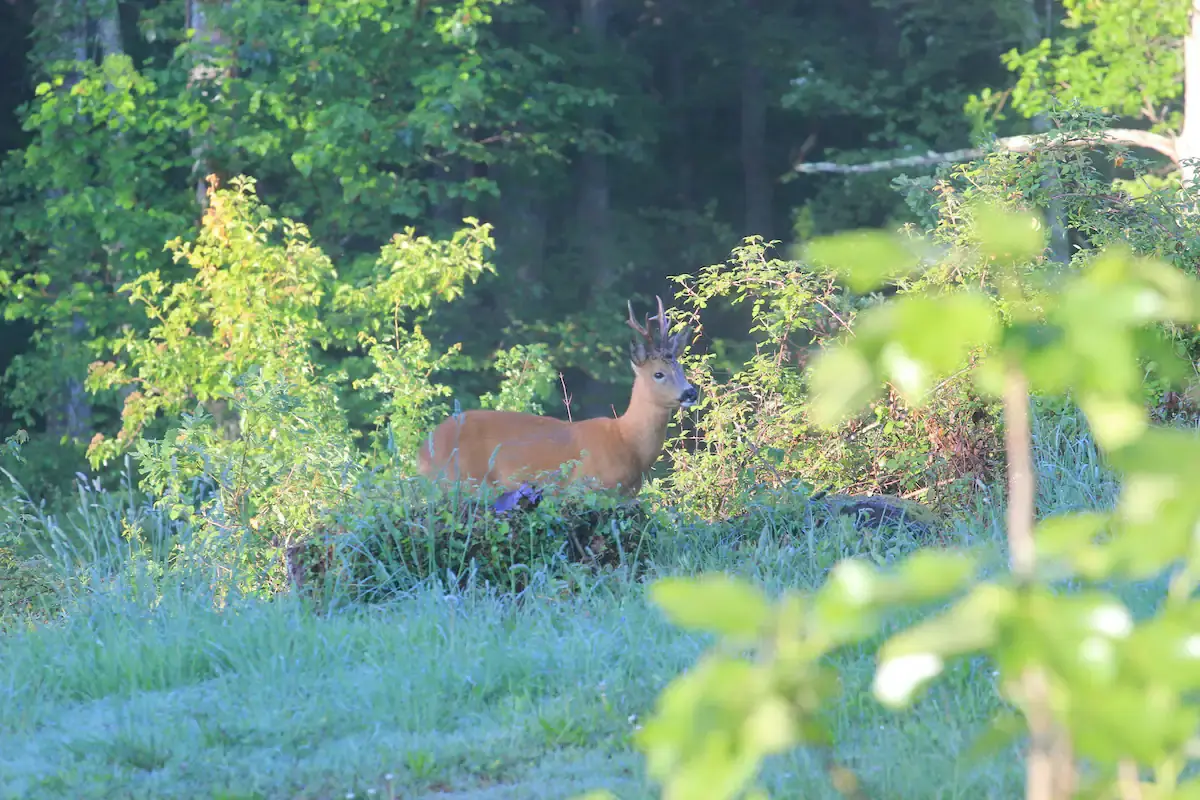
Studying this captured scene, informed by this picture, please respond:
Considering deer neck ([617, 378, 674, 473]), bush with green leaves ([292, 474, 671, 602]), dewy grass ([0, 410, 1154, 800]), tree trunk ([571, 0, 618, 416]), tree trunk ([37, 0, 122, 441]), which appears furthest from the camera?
tree trunk ([571, 0, 618, 416])

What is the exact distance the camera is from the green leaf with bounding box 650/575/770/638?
4.28 feet

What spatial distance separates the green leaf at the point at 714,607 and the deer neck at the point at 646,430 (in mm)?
7300

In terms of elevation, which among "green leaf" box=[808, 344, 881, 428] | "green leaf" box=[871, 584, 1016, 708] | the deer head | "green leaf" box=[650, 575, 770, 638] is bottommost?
the deer head

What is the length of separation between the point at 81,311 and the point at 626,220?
9029 mm

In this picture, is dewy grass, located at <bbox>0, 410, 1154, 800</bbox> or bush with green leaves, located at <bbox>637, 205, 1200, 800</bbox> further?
dewy grass, located at <bbox>0, 410, 1154, 800</bbox>

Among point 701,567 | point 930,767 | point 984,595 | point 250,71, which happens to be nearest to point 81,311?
point 250,71

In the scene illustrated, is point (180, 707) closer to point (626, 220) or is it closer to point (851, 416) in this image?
point (851, 416)

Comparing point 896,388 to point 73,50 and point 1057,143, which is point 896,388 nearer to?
point 1057,143

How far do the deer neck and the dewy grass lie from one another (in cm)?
310

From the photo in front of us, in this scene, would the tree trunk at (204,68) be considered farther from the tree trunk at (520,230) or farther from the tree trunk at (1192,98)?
the tree trunk at (1192,98)

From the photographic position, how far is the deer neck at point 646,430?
8664 mm

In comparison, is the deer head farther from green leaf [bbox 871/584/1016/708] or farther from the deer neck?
green leaf [bbox 871/584/1016/708]

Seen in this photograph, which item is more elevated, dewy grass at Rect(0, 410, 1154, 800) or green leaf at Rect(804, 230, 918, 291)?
green leaf at Rect(804, 230, 918, 291)

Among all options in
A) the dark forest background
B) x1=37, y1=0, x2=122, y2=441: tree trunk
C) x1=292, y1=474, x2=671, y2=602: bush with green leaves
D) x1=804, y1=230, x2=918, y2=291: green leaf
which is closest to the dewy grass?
x1=292, y1=474, x2=671, y2=602: bush with green leaves
